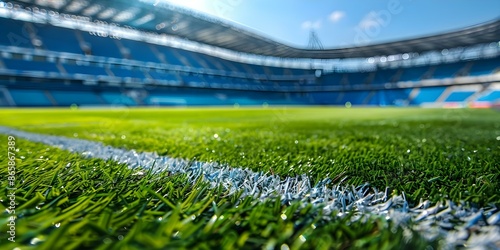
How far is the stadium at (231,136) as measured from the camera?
47 cm

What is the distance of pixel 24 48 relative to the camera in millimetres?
23047

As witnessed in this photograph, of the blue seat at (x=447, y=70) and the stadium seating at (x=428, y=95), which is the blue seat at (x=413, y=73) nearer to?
the blue seat at (x=447, y=70)

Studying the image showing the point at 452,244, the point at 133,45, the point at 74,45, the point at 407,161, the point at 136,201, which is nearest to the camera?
the point at 452,244

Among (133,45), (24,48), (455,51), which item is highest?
(455,51)

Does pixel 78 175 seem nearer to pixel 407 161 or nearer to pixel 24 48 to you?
pixel 407 161

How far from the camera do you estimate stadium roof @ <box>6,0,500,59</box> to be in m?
21.2

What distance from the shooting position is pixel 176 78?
31000 mm

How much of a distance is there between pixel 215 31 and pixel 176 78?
7338 mm

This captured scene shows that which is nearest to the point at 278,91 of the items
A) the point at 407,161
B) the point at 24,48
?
the point at 24,48

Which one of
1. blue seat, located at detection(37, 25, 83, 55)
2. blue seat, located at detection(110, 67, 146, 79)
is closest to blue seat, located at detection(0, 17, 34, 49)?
blue seat, located at detection(37, 25, 83, 55)

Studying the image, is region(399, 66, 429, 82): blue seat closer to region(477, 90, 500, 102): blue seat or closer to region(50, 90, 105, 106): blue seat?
region(477, 90, 500, 102): blue seat

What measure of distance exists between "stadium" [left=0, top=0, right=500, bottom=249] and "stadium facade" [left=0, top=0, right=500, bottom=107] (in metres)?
0.15

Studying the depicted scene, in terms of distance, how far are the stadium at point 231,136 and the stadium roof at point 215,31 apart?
0.19m

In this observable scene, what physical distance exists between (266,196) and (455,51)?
38449mm
